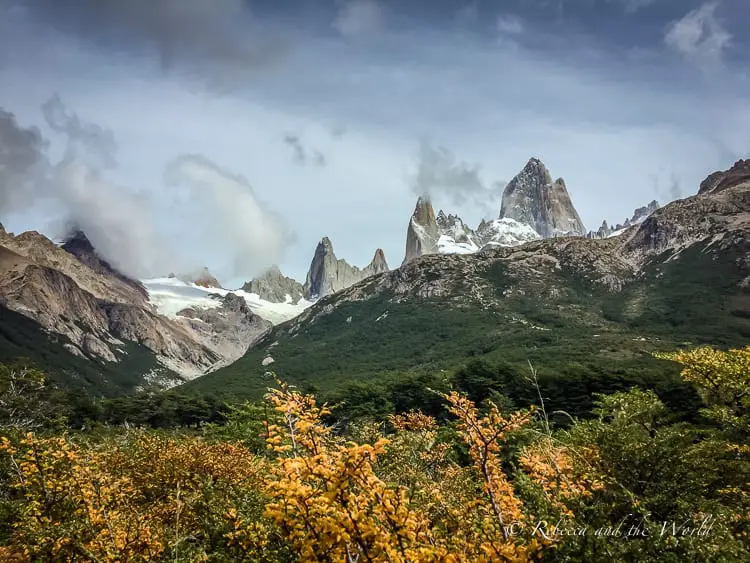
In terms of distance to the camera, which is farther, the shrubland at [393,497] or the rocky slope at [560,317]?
the rocky slope at [560,317]

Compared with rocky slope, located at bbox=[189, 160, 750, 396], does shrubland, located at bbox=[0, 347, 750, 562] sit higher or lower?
lower

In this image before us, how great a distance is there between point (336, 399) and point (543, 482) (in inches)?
2680

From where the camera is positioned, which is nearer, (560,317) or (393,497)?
(393,497)

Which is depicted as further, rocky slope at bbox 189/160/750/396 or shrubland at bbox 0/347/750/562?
rocky slope at bbox 189/160/750/396

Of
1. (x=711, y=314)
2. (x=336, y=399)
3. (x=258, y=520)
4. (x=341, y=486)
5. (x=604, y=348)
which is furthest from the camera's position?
(x=711, y=314)

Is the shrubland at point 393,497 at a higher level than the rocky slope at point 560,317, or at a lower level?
lower

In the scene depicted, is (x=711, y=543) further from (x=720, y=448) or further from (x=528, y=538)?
(x=720, y=448)

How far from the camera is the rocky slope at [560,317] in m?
121

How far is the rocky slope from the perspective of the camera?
4781 inches

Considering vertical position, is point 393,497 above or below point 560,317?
below

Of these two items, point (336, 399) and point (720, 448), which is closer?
point (720, 448)

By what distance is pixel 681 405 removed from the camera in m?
53.3

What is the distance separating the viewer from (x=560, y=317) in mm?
151625

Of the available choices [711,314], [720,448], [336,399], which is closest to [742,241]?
[711,314]
